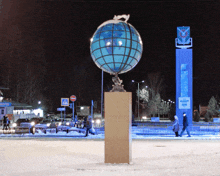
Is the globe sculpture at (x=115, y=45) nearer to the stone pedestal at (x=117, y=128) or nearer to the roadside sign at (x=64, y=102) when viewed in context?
the stone pedestal at (x=117, y=128)

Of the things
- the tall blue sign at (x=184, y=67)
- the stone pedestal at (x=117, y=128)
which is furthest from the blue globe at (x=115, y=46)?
the tall blue sign at (x=184, y=67)

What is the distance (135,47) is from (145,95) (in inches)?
2100

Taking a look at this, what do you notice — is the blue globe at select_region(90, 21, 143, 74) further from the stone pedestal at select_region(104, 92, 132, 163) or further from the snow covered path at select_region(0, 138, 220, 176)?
the snow covered path at select_region(0, 138, 220, 176)

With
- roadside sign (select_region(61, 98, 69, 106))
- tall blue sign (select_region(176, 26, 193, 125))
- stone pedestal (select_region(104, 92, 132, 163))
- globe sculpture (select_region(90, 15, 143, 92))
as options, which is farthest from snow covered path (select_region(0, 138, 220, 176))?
tall blue sign (select_region(176, 26, 193, 125))

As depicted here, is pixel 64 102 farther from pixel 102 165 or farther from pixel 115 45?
pixel 115 45

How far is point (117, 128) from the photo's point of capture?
8.73 m

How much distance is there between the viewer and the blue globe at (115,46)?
839 cm

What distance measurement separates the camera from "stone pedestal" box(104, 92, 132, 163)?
340 inches

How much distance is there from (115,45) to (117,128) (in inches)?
103

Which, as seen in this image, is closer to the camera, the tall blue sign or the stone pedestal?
the stone pedestal

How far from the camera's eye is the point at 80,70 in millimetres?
69188

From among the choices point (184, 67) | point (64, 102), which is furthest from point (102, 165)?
point (184, 67)

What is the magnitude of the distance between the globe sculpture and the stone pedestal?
1.05 metres

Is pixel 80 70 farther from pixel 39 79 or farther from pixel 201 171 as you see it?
pixel 201 171
